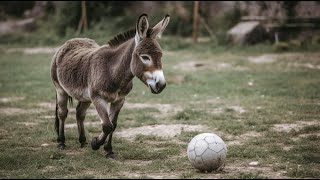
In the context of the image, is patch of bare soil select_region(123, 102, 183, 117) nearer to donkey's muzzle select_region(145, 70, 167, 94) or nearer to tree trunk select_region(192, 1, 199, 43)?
donkey's muzzle select_region(145, 70, 167, 94)

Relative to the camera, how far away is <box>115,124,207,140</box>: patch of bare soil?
358 inches

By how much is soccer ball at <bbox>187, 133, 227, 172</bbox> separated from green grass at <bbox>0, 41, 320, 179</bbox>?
118 millimetres

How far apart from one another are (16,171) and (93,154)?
1381 mm

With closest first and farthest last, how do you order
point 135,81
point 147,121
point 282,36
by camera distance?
point 147,121
point 135,81
point 282,36

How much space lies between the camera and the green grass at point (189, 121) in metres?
6.73

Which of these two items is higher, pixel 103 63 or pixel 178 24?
pixel 103 63

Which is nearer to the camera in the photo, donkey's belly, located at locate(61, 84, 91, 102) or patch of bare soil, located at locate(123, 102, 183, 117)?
donkey's belly, located at locate(61, 84, 91, 102)

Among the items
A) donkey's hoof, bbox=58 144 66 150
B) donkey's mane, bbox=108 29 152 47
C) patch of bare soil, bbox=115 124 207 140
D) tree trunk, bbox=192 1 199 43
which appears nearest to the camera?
donkey's mane, bbox=108 29 152 47

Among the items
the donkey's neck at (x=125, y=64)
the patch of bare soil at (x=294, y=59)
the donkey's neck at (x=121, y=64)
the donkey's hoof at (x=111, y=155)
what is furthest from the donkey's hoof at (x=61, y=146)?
the patch of bare soil at (x=294, y=59)

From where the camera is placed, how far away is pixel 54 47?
23453mm

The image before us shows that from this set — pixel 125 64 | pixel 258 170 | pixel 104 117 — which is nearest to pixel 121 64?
pixel 125 64

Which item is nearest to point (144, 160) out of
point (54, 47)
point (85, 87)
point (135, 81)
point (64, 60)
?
point (85, 87)

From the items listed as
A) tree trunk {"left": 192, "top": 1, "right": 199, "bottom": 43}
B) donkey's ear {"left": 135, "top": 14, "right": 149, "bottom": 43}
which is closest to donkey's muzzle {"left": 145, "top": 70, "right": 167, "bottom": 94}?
donkey's ear {"left": 135, "top": 14, "right": 149, "bottom": 43}

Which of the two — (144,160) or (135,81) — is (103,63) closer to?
(144,160)
